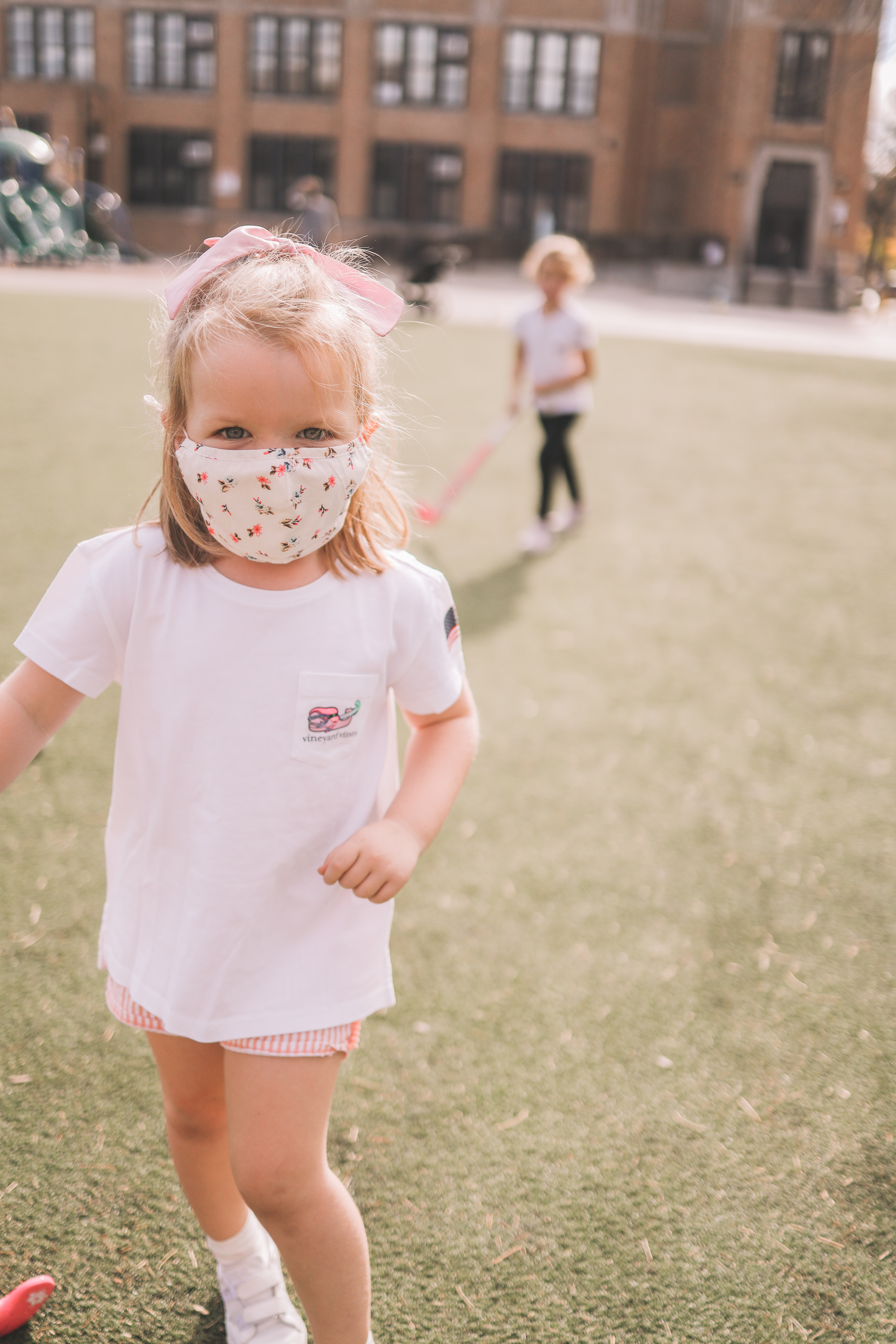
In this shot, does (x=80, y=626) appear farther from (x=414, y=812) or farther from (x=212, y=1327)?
(x=212, y=1327)

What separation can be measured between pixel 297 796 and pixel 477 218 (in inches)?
1611

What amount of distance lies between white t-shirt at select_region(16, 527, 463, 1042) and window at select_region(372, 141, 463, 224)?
1615 inches

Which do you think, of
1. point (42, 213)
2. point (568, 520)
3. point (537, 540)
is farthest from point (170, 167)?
point (537, 540)

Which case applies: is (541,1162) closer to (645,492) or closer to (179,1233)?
(179,1233)

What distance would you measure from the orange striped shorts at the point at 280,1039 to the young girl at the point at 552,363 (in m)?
5.48

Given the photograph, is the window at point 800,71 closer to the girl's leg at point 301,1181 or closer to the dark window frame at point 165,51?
the dark window frame at point 165,51

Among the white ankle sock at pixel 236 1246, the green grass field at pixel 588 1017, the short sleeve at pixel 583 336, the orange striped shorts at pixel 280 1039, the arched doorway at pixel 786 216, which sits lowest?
the green grass field at pixel 588 1017

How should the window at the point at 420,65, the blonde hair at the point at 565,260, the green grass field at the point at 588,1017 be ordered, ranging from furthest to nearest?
1. the window at the point at 420,65
2. the blonde hair at the point at 565,260
3. the green grass field at the point at 588,1017

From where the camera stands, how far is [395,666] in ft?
5.43

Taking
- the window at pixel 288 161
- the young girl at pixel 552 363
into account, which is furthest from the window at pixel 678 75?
the young girl at pixel 552 363

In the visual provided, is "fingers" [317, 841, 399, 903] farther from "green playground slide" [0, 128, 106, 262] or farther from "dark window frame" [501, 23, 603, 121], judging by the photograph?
"dark window frame" [501, 23, 603, 121]

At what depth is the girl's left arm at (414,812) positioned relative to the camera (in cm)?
151

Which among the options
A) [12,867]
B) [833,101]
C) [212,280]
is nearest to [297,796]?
[212,280]

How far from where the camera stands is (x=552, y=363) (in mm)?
7082
